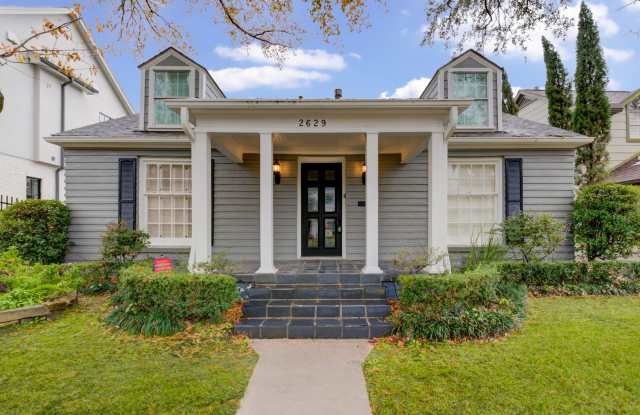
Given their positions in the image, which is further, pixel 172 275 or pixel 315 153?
pixel 315 153

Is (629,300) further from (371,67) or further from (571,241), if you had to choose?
(371,67)

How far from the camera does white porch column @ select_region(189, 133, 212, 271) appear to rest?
5.23 m

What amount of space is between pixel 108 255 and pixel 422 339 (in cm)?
566

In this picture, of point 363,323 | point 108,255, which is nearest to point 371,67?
point 363,323

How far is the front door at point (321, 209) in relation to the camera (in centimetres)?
739

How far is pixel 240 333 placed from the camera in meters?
4.09

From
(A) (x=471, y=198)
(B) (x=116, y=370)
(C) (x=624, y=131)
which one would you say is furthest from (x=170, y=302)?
(C) (x=624, y=131)

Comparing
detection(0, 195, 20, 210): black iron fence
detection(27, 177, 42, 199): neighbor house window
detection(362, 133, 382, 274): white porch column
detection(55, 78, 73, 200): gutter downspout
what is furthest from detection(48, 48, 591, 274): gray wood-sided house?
detection(55, 78, 73, 200): gutter downspout

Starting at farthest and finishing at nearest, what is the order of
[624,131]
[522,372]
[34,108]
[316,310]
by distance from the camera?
[624,131], [34,108], [316,310], [522,372]

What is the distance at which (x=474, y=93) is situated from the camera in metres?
7.42

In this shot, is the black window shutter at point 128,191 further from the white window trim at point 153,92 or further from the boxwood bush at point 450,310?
the boxwood bush at point 450,310

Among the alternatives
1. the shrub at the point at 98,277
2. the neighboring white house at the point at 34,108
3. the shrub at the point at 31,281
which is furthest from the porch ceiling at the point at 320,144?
the neighboring white house at the point at 34,108

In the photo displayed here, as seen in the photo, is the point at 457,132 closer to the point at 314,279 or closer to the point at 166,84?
the point at 314,279

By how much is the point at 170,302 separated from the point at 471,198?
630 cm
